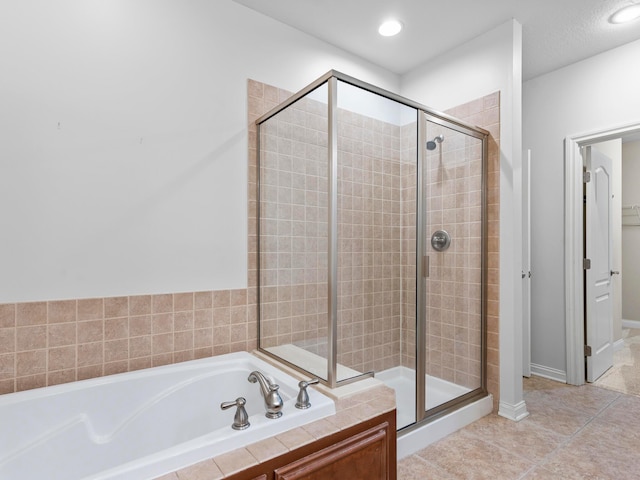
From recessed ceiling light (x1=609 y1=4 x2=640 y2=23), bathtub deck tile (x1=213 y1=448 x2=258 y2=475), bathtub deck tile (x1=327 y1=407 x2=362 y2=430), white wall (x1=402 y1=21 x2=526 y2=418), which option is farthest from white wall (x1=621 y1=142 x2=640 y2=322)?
bathtub deck tile (x1=213 y1=448 x2=258 y2=475)

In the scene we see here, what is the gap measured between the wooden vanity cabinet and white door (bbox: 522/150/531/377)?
205cm

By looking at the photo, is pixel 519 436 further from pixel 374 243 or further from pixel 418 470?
pixel 374 243

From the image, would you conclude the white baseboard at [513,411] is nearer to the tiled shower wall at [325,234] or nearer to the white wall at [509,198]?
the white wall at [509,198]

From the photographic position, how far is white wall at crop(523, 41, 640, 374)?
2770 millimetres

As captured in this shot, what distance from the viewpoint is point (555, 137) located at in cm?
307

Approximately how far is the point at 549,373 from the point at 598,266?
1014 mm

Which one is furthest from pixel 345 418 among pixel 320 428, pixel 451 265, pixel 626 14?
pixel 626 14

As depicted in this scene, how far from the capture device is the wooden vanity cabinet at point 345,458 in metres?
1.20

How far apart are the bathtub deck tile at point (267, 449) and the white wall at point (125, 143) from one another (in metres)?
1.03

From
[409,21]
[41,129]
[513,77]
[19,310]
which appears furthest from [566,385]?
[41,129]

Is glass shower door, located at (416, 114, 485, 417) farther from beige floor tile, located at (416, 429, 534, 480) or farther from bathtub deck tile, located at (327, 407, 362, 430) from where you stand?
bathtub deck tile, located at (327, 407, 362, 430)

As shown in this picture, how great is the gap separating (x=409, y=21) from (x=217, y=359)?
2.51m

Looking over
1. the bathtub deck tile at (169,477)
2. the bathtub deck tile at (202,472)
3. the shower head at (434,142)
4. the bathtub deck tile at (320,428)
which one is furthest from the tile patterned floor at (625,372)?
the bathtub deck tile at (169,477)

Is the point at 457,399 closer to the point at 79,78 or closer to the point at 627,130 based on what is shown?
the point at 627,130
